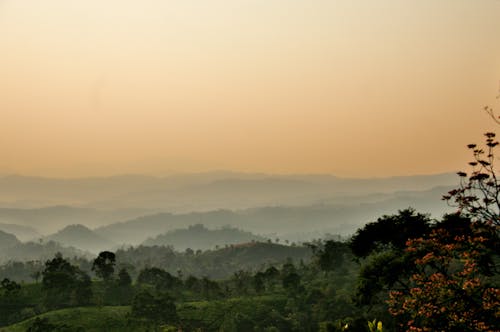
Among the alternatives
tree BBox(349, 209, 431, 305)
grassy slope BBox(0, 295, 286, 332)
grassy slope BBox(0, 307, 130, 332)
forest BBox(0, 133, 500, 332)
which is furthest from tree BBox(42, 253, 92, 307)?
tree BBox(349, 209, 431, 305)

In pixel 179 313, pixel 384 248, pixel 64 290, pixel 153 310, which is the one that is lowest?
pixel 179 313

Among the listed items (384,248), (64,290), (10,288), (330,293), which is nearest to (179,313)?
(64,290)

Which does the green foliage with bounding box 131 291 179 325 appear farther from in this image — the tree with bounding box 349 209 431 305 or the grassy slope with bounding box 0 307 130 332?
the tree with bounding box 349 209 431 305

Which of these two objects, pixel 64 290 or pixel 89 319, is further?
pixel 64 290

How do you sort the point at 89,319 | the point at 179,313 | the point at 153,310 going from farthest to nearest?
the point at 179,313, the point at 153,310, the point at 89,319

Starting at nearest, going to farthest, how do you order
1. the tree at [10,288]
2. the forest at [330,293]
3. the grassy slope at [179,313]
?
the forest at [330,293]
the grassy slope at [179,313]
the tree at [10,288]

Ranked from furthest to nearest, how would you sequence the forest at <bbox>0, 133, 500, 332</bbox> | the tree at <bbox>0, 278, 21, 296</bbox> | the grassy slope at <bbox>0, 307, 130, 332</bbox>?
the tree at <bbox>0, 278, 21, 296</bbox>, the grassy slope at <bbox>0, 307, 130, 332</bbox>, the forest at <bbox>0, 133, 500, 332</bbox>

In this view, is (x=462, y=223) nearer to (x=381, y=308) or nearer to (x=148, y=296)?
(x=381, y=308)

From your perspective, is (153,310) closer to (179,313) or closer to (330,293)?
(179,313)

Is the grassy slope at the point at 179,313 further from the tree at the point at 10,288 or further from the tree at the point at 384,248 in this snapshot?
the tree at the point at 384,248

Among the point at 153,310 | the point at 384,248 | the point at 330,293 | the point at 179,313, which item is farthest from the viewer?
the point at 330,293

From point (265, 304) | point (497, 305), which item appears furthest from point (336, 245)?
point (497, 305)

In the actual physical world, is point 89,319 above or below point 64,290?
below

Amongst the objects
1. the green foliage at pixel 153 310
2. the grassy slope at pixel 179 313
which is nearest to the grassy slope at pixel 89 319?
the grassy slope at pixel 179 313
